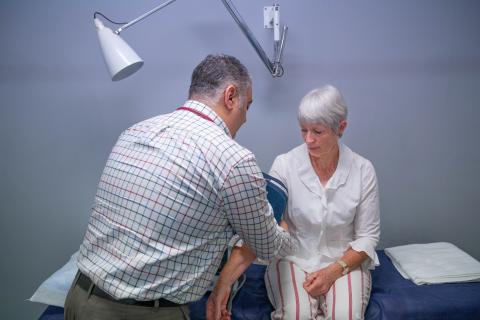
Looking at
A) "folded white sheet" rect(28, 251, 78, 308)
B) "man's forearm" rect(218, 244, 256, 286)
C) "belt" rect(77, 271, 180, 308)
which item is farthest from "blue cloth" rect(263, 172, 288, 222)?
"folded white sheet" rect(28, 251, 78, 308)

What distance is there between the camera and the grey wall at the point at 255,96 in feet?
6.19

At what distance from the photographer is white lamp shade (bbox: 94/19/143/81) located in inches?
54.1

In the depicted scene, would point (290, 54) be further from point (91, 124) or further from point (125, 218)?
point (125, 218)

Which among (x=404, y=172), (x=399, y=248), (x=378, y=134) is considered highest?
(x=378, y=134)

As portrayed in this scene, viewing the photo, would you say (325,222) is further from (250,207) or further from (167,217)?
(167,217)

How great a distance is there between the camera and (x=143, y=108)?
1970 millimetres

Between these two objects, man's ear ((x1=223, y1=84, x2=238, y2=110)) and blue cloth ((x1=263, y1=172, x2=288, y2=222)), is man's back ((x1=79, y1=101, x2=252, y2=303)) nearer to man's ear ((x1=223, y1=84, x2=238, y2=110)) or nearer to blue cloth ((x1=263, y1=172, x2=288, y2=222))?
man's ear ((x1=223, y1=84, x2=238, y2=110))

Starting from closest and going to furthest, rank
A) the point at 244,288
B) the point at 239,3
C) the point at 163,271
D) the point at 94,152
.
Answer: the point at 163,271 < the point at 244,288 < the point at 239,3 < the point at 94,152

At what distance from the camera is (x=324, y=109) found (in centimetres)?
Result: 148

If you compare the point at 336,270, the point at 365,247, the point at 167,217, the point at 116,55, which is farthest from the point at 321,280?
the point at 116,55

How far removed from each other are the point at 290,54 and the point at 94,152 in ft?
3.56

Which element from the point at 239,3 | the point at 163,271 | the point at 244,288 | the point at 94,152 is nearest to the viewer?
the point at 163,271

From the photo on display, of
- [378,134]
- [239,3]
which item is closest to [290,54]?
[239,3]

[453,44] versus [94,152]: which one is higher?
[453,44]
